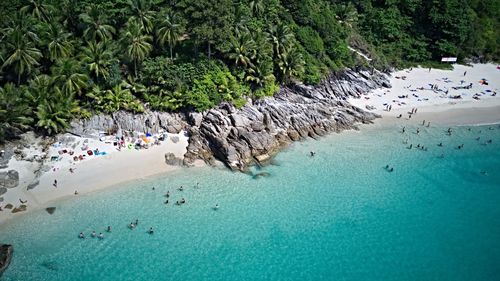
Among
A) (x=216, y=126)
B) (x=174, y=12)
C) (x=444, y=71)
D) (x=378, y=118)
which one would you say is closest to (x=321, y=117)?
(x=378, y=118)

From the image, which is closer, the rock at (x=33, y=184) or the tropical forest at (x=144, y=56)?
the rock at (x=33, y=184)

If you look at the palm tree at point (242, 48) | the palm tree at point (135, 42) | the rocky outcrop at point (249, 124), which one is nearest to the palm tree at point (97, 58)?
the palm tree at point (135, 42)

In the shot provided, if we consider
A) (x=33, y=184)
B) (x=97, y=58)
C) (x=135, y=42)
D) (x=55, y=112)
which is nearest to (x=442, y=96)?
(x=135, y=42)

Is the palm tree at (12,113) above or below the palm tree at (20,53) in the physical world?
below

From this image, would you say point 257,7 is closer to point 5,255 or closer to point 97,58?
point 97,58

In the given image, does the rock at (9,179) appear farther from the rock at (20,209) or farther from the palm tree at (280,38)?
the palm tree at (280,38)

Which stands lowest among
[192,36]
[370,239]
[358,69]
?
[370,239]

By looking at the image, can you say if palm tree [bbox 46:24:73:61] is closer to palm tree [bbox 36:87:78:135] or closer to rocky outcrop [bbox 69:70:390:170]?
palm tree [bbox 36:87:78:135]

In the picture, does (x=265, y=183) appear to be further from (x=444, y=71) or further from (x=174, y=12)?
(x=444, y=71)
